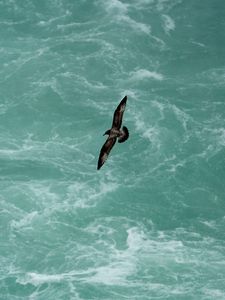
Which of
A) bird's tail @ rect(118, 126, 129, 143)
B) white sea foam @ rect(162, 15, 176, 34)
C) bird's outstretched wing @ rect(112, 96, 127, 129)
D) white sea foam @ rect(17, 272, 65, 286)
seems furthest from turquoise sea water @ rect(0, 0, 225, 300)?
bird's outstretched wing @ rect(112, 96, 127, 129)

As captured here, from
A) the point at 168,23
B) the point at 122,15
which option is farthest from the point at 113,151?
the point at 122,15

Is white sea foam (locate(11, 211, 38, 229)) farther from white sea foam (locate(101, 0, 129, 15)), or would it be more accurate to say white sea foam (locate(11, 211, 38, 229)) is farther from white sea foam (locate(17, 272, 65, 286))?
white sea foam (locate(101, 0, 129, 15))

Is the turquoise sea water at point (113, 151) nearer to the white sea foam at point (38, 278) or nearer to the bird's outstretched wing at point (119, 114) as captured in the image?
the white sea foam at point (38, 278)

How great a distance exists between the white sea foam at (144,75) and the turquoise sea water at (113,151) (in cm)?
21

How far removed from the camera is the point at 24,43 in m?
139

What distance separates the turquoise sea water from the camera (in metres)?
106

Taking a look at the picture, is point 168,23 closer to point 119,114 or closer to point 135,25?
point 135,25

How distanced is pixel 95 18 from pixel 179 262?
5431cm

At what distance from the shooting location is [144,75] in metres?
132

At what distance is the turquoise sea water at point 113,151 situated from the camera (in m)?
106

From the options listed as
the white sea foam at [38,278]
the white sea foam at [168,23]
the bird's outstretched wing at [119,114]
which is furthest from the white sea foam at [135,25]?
the bird's outstretched wing at [119,114]

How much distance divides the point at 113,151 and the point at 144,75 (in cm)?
1821

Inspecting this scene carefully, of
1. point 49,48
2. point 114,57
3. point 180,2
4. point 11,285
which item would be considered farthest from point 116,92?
point 11,285

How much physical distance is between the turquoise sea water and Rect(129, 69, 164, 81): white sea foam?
0.21 meters
